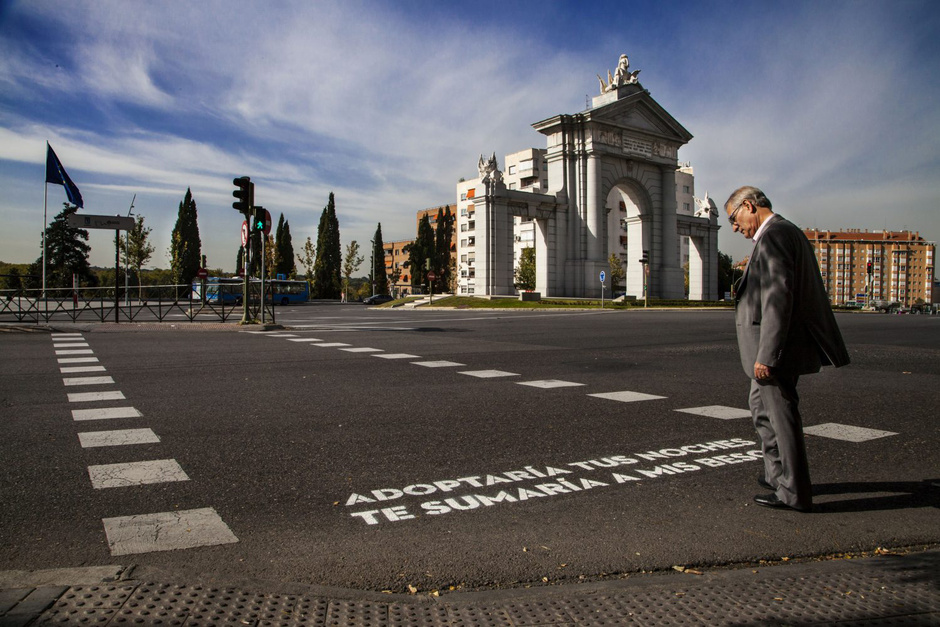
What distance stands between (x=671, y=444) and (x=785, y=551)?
2.04 meters

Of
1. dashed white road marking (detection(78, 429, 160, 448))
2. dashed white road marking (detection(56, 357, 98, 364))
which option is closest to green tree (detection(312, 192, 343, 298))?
dashed white road marking (detection(56, 357, 98, 364))

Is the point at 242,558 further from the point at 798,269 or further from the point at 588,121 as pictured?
the point at 588,121

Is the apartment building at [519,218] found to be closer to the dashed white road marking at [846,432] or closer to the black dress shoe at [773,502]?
the dashed white road marking at [846,432]

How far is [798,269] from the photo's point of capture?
3.57 metres

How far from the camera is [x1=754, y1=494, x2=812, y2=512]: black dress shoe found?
140 inches

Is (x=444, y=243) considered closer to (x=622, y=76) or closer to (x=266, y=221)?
(x=622, y=76)

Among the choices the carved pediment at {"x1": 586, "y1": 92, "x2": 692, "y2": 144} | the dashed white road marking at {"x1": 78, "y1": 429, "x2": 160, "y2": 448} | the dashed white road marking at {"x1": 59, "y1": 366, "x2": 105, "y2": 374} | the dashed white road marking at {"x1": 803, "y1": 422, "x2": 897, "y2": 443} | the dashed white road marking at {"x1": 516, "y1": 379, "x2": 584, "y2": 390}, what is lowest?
the dashed white road marking at {"x1": 803, "y1": 422, "x2": 897, "y2": 443}

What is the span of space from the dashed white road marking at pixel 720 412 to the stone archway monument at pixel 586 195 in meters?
38.7

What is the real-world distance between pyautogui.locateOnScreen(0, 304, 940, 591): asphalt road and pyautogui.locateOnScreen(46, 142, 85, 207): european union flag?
2827cm

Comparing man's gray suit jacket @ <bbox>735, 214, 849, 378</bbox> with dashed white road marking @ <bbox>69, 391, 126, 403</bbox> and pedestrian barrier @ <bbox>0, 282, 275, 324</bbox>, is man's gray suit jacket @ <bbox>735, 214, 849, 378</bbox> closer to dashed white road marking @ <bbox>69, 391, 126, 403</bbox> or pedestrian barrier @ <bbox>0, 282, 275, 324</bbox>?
dashed white road marking @ <bbox>69, 391, 126, 403</bbox>

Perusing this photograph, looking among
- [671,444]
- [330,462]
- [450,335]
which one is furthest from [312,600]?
[450,335]

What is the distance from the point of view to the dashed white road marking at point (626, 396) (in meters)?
7.04

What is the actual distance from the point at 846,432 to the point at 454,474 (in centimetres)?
353

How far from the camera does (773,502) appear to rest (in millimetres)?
3623
